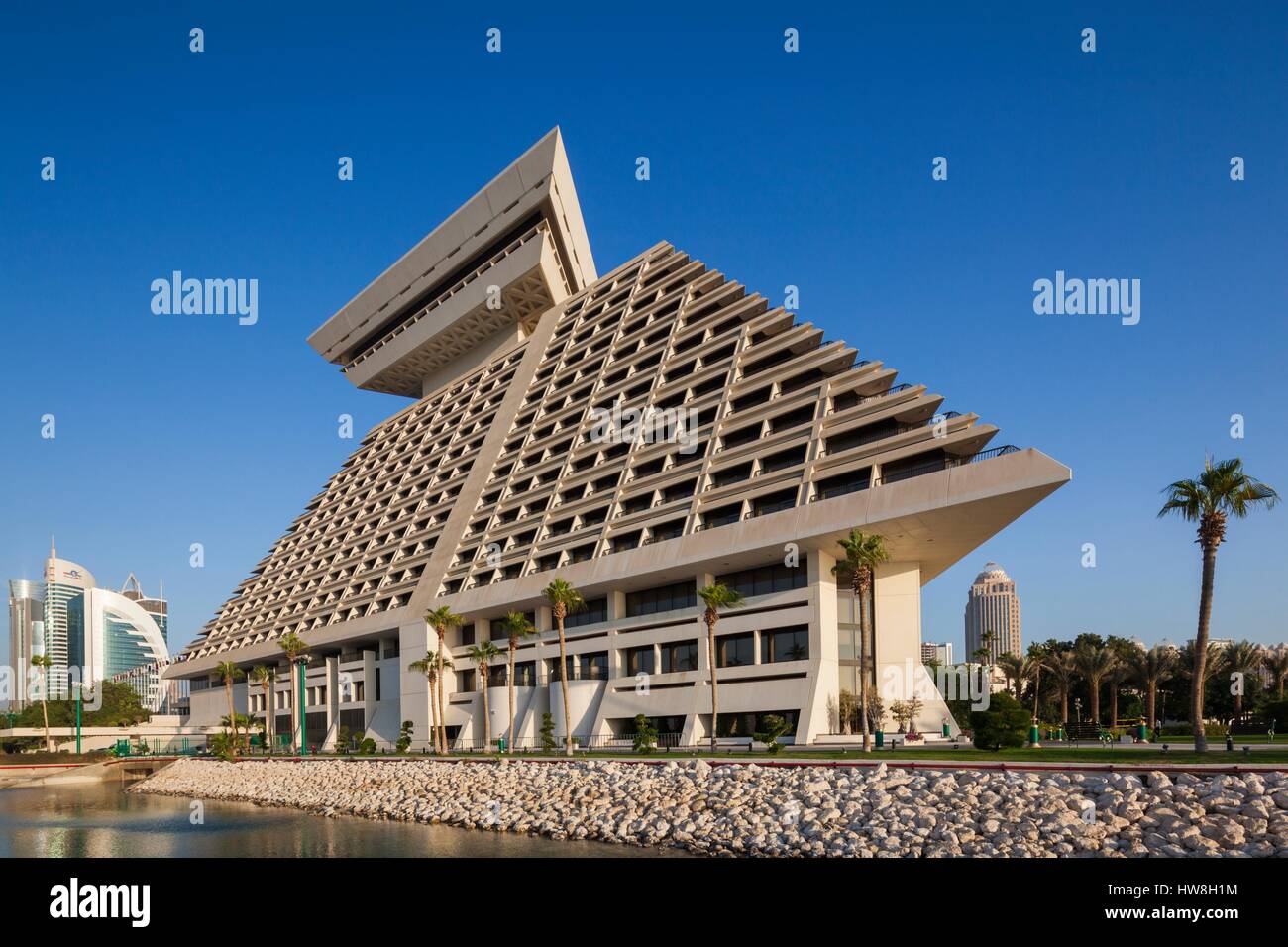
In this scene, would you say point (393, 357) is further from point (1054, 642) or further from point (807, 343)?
point (1054, 642)

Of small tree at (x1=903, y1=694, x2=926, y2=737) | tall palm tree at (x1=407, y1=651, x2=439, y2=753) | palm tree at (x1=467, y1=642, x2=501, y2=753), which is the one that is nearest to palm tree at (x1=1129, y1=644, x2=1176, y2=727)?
Result: small tree at (x1=903, y1=694, x2=926, y2=737)

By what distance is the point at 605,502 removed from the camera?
64250mm

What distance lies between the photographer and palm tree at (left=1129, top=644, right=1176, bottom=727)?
7581 cm

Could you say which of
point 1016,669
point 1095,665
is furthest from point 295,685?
point 1095,665

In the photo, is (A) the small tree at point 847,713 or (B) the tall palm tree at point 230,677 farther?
(B) the tall palm tree at point 230,677

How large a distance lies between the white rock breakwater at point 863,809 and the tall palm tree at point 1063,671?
5652 centimetres

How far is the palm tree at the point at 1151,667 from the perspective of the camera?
249ft

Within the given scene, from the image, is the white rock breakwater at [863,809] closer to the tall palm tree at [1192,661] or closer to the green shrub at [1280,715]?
the green shrub at [1280,715]

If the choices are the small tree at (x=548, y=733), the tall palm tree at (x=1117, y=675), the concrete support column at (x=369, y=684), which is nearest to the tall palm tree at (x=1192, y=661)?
the tall palm tree at (x=1117, y=675)

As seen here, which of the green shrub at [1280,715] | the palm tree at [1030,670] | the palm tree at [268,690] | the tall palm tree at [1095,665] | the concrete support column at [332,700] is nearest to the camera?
the green shrub at [1280,715]

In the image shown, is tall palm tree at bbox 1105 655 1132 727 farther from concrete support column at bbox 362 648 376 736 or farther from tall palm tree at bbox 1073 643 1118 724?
concrete support column at bbox 362 648 376 736

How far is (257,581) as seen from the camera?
356 feet

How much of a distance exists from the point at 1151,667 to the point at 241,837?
2636 inches

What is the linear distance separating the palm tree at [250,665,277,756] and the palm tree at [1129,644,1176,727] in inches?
2814
